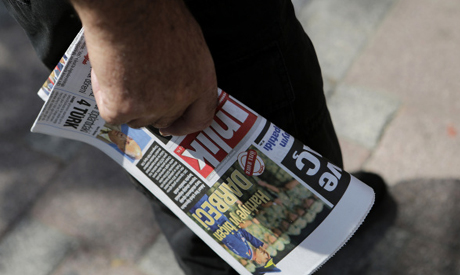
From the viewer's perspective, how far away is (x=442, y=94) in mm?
2029

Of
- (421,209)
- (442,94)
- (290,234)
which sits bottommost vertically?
(421,209)

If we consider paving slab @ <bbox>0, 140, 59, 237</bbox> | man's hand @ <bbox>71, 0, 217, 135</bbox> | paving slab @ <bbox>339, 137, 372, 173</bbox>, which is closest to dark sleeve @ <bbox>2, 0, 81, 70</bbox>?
man's hand @ <bbox>71, 0, 217, 135</bbox>

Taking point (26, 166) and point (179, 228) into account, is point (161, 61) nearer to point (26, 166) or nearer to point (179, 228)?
point (179, 228)

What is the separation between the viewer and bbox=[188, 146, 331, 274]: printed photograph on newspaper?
961 mm

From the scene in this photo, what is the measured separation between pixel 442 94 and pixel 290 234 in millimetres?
1387

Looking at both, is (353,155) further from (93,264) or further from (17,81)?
(17,81)

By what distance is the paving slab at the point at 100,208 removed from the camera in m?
1.90

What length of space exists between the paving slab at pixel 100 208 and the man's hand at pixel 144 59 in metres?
1.17

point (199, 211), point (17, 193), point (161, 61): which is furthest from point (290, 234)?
point (17, 193)

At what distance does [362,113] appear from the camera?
208 centimetres

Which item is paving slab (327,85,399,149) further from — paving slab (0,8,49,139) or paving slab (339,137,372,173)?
paving slab (0,8,49,139)

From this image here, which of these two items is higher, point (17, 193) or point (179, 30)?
point (179, 30)

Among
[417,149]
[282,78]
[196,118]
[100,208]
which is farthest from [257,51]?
[100,208]

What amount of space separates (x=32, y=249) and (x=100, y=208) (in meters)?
0.33
